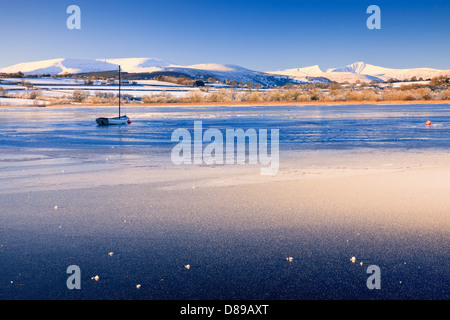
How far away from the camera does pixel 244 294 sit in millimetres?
3578

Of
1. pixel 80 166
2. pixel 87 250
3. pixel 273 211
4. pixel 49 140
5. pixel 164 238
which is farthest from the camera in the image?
pixel 49 140

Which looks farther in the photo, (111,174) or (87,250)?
(111,174)

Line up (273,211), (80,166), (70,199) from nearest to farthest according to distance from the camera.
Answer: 1. (273,211)
2. (70,199)
3. (80,166)

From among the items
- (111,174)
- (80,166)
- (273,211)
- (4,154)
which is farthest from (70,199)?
(4,154)

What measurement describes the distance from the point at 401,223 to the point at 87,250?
341 centimetres

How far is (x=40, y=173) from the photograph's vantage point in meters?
9.02

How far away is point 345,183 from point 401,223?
244cm

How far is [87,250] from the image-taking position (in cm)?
449

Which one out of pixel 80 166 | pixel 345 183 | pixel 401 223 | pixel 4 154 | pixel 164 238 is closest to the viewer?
pixel 164 238

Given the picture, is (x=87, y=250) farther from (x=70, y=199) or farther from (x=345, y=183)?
(x=345, y=183)
